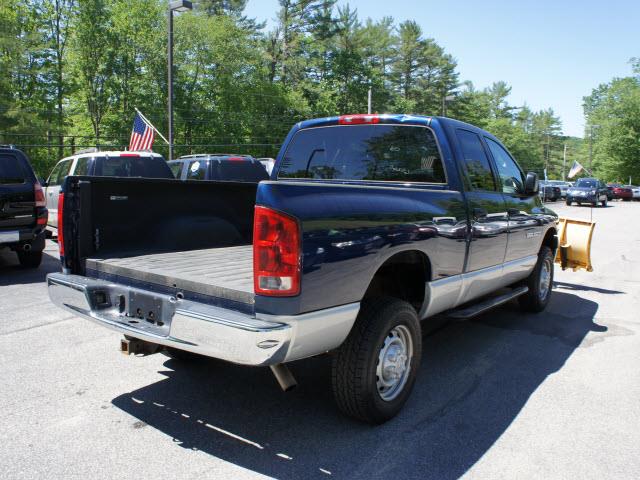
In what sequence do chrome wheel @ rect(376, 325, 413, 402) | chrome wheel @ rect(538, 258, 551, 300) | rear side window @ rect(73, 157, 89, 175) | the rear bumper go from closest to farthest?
the rear bumper, chrome wheel @ rect(376, 325, 413, 402), chrome wheel @ rect(538, 258, 551, 300), rear side window @ rect(73, 157, 89, 175)

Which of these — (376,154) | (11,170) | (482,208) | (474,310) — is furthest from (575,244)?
(11,170)

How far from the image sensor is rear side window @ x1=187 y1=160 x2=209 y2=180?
1212 centimetres

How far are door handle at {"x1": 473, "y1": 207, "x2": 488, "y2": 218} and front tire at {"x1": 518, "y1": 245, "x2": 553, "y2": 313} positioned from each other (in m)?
1.90

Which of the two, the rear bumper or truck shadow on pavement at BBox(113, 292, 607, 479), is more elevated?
the rear bumper

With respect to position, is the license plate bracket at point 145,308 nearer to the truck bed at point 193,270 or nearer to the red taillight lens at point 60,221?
the truck bed at point 193,270

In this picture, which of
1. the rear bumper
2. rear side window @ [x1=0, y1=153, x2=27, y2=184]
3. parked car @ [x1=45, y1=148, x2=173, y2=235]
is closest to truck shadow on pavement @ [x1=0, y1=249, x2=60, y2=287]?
rear side window @ [x1=0, y1=153, x2=27, y2=184]

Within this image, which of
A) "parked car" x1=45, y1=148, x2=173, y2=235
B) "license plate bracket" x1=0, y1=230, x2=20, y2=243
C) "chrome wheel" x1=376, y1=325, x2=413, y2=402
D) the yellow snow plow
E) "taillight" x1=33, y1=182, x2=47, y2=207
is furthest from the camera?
"parked car" x1=45, y1=148, x2=173, y2=235

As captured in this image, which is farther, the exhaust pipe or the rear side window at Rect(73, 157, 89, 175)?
the rear side window at Rect(73, 157, 89, 175)

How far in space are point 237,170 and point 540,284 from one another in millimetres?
7881

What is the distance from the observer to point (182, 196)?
4.22m

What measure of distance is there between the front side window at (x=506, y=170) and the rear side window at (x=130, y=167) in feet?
25.6

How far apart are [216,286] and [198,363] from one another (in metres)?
1.74

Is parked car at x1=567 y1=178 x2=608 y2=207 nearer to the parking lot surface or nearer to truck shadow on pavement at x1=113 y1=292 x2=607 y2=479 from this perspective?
the parking lot surface

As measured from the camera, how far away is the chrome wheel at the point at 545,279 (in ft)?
20.1
